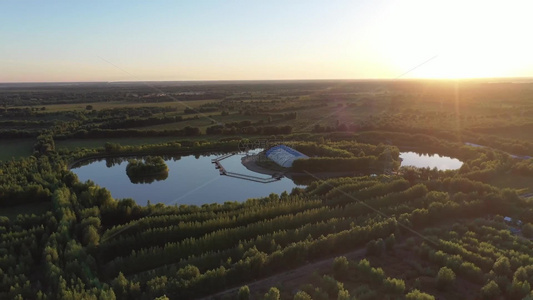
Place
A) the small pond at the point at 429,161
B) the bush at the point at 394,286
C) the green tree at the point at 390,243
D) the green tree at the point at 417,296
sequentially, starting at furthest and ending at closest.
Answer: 1. the small pond at the point at 429,161
2. the green tree at the point at 390,243
3. the bush at the point at 394,286
4. the green tree at the point at 417,296

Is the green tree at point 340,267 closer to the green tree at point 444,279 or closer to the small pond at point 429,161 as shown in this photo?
the green tree at point 444,279

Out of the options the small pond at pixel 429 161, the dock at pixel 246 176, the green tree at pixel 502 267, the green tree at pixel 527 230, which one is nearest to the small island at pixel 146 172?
the dock at pixel 246 176

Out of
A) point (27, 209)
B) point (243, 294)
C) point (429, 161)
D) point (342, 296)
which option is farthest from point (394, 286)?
point (429, 161)

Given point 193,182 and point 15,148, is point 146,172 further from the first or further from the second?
point 15,148

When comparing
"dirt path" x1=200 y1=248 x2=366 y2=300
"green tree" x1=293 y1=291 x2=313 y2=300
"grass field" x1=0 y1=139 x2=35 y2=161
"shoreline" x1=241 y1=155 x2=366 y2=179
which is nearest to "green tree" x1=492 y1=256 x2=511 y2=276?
"dirt path" x1=200 y1=248 x2=366 y2=300

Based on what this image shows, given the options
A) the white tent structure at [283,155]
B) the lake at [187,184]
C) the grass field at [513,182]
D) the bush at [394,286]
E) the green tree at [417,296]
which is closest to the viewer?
the green tree at [417,296]

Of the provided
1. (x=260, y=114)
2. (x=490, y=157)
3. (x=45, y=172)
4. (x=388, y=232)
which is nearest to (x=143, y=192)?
(x=45, y=172)
